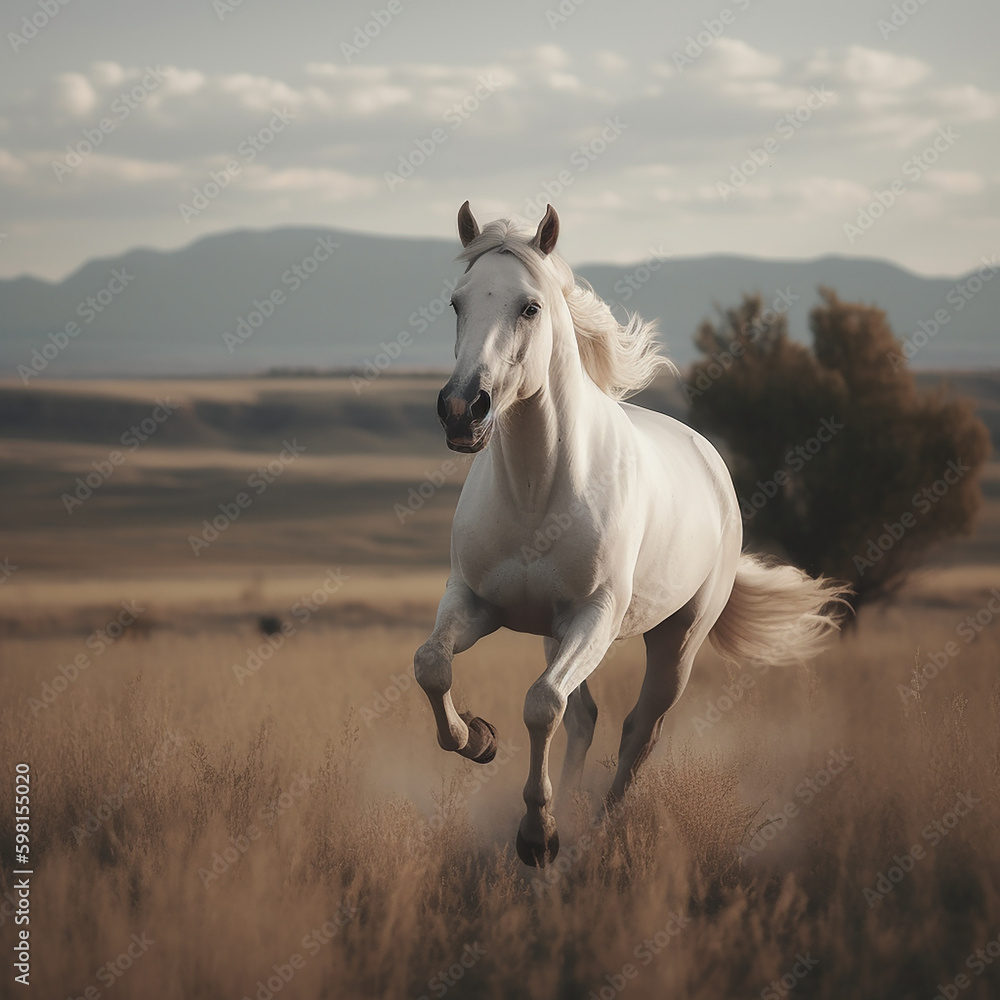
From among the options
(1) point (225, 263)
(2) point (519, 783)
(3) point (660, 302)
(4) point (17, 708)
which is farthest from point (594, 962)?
(1) point (225, 263)

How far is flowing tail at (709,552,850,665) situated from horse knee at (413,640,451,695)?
2.72m

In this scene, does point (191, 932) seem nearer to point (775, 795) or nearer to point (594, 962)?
point (594, 962)

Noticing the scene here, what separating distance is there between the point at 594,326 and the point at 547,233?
0.63 metres

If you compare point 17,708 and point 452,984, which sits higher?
point 452,984

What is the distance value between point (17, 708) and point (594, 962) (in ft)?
13.7

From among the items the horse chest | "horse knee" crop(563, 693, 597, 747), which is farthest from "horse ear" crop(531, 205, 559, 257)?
"horse knee" crop(563, 693, 597, 747)

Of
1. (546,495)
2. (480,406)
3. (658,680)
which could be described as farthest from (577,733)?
(480,406)

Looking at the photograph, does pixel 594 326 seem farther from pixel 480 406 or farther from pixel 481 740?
pixel 481 740

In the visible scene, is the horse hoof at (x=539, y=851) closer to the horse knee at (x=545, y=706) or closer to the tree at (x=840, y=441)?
the horse knee at (x=545, y=706)

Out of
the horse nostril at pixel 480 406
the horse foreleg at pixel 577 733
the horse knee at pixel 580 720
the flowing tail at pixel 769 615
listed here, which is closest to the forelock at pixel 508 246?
the horse nostril at pixel 480 406

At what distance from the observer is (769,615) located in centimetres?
619

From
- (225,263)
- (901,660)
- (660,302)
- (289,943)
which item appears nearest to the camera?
(289,943)

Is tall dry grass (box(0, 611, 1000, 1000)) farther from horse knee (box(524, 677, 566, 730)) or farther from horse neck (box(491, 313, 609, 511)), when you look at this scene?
horse neck (box(491, 313, 609, 511))

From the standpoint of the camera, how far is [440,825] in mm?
4691
